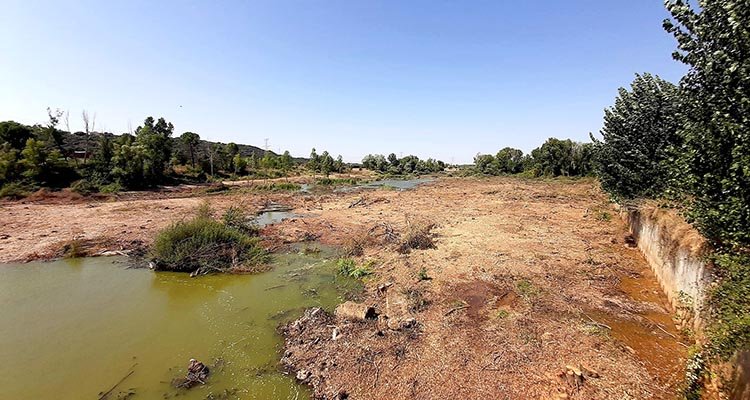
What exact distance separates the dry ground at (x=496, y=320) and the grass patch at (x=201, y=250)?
8.62 ft

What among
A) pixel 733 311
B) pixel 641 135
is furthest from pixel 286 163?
pixel 733 311

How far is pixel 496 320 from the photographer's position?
705cm

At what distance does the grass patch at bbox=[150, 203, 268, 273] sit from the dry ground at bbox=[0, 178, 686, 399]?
263 centimetres

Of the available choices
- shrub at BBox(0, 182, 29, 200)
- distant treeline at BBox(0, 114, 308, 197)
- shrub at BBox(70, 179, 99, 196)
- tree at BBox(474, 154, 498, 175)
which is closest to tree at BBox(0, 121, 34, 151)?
distant treeline at BBox(0, 114, 308, 197)

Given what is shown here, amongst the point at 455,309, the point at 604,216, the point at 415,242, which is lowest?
the point at 455,309

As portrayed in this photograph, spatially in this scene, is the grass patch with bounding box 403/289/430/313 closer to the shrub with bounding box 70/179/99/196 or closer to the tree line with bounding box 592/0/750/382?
the tree line with bounding box 592/0/750/382

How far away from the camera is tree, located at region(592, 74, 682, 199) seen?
10533 mm

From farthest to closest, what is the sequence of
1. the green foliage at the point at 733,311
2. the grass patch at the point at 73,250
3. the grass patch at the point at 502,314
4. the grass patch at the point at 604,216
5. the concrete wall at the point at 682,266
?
the grass patch at the point at 604,216 → the grass patch at the point at 73,250 → the grass patch at the point at 502,314 → the concrete wall at the point at 682,266 → the green foliage at the point at 733,311

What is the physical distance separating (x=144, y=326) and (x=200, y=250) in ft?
12.6

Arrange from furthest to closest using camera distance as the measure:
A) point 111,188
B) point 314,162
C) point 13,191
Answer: point 314,162 < point 111,188 < point 13,191

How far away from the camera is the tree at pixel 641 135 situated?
10.5 metres

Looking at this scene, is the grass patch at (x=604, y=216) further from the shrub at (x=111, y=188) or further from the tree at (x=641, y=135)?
the shrub at (x=111, y=188)

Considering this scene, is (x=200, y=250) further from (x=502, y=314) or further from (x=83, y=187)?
(x=83, y=187)

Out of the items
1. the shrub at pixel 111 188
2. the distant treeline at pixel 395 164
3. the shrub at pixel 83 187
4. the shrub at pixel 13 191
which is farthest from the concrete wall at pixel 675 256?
the distant treeline at pixel 395 164
